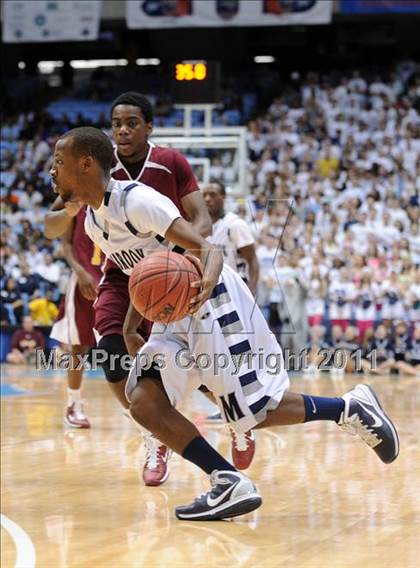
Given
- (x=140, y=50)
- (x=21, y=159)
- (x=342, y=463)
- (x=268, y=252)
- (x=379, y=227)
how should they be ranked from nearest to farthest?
(x=342, y=463) → (x=268, y=252) → (x=379, y=227) → (x=21, y=159) → (x=140, y=50)

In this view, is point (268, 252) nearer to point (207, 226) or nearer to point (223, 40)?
point (207, 226)

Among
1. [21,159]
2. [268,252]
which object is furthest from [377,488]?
[21,159]

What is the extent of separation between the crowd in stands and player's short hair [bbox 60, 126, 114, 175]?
6.70m

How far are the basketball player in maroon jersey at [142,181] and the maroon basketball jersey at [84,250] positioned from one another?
231 cm

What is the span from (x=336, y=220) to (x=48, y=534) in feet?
45.9

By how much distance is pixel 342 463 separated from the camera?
6.77 metres

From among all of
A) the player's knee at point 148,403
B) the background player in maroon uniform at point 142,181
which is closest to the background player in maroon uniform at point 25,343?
the background player in maroon uniform at point 142,181

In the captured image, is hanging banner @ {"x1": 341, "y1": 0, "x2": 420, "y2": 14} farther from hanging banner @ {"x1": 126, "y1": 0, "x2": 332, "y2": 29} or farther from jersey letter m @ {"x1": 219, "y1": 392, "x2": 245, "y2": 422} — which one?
jersey letter m @ {"x1": 219, "y1": 392, "x2": 245, "y2": 422}

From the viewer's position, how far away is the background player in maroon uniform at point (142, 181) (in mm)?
6016

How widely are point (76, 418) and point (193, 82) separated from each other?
8127mm

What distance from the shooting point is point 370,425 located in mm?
5297

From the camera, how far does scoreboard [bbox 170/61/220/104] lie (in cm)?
1582

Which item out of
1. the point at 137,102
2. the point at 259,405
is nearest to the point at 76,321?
the point at 137,102

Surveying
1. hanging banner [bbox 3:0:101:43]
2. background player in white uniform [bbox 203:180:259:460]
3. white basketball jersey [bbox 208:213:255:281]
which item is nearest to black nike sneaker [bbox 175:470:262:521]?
background player in white uniform [bbox 203:180:259:460]
